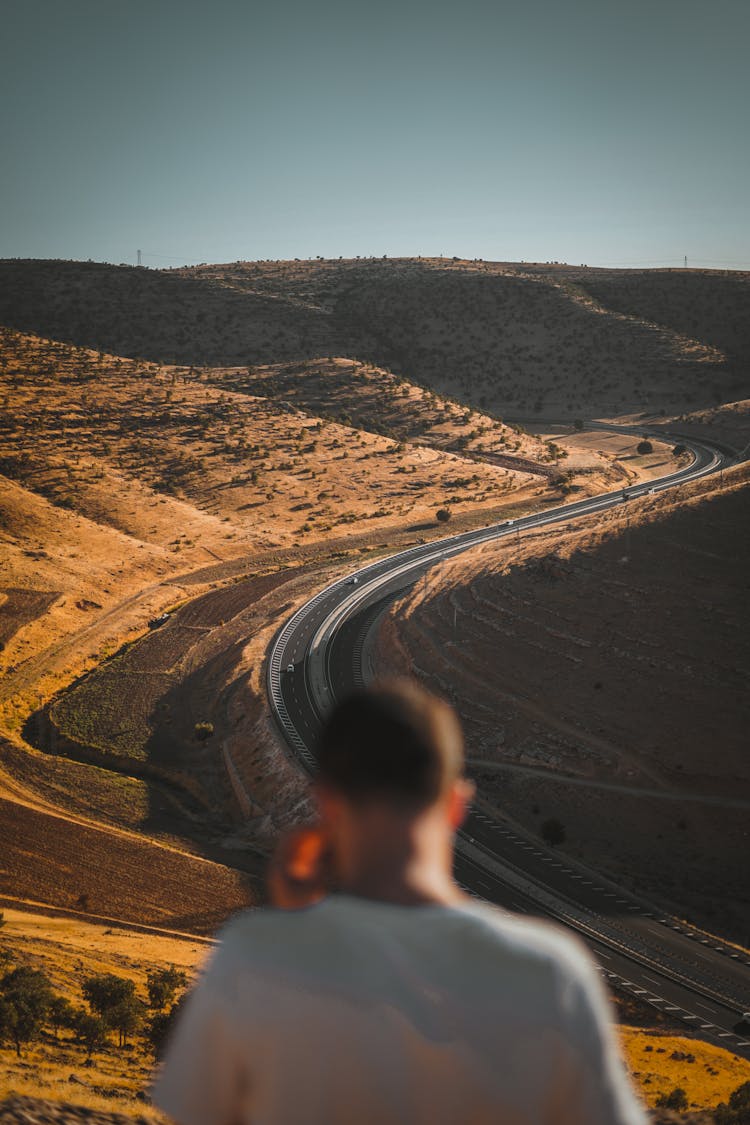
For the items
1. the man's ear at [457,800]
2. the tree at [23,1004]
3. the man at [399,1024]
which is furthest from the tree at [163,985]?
the man's ear at [457,800]

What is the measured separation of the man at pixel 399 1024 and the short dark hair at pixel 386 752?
318mm

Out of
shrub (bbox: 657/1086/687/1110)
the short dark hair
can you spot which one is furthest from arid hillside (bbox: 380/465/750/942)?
the short dark hair

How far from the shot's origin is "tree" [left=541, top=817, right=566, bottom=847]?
133 feet

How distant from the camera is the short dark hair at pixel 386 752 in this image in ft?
9.11

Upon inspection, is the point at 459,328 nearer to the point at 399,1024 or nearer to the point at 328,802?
the point at 328,802

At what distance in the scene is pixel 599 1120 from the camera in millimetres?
2574

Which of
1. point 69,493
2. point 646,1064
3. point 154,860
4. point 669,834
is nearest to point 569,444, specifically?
point 69,493

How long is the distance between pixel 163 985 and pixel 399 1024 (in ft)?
93.6

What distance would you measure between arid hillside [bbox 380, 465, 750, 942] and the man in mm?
37429

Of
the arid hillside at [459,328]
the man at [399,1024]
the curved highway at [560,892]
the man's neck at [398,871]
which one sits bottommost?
the curved highway at [560,892]

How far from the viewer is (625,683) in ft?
153

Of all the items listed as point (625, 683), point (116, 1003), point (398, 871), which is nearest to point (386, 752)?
point (398, 871)

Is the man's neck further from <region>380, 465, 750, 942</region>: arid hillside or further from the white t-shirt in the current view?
<region>380, 465, 750, 942</region>: arid hillside

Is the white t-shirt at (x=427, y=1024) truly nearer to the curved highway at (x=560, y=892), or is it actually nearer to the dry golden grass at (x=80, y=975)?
the dry golden grass at (x=80, y=975)
